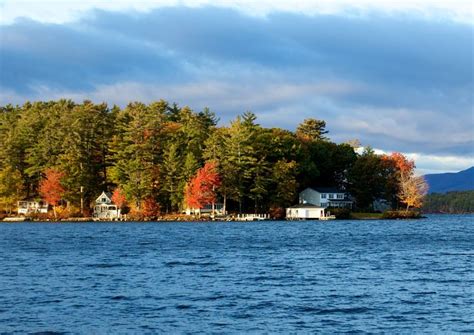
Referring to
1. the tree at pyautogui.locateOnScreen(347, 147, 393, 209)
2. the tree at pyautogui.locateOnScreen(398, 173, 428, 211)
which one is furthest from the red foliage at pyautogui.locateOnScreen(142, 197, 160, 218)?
the tree at pyautogui.locateOnScreen(398, 173, 428, 211)

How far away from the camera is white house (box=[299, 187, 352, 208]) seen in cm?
13488

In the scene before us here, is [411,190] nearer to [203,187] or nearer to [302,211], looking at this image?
[302,211]

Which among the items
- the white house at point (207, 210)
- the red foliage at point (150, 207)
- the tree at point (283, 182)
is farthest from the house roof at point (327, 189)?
the red foliage at point (150, 207)

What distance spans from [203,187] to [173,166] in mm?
8474

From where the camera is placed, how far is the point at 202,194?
12138 centimetres

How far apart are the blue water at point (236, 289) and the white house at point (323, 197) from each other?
70228 mm

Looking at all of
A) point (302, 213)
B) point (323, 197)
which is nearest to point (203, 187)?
point (302, 213)

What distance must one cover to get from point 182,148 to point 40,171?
3059 cm

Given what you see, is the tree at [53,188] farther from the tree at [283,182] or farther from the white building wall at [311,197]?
the white building wall at [311,197]

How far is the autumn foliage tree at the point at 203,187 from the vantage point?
121 metres

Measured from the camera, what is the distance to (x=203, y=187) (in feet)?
399

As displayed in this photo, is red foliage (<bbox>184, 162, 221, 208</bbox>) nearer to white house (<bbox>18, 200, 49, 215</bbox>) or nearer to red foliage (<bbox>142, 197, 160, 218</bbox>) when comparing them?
red foliage (<bbox>142, 197, 160, 218</bbox>)

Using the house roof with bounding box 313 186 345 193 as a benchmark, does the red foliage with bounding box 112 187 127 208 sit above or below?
below

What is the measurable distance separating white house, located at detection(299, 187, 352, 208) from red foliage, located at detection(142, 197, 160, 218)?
95.2 feet
